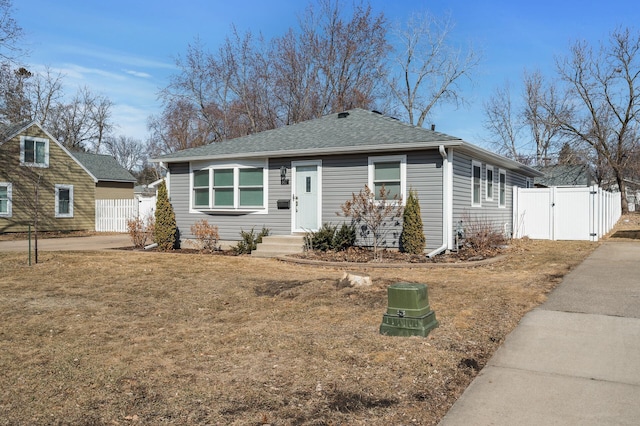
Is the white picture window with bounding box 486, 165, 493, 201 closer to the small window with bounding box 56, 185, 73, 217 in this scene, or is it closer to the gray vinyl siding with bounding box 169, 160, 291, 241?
the gray vinyl siding with bounding box 169, 160, 291, 241

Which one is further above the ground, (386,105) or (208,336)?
(386,105)

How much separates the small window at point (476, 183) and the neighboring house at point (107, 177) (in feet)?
70.8

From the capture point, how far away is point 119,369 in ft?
14.6

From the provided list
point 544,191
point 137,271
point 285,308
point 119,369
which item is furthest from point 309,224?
point 119,369

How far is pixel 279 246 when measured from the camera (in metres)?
13.4

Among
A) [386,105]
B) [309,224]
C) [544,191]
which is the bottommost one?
[309,224]

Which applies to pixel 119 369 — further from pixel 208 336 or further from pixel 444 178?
pixel 444 178

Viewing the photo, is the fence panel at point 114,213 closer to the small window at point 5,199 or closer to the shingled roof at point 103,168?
the shingled roof at point 103,168

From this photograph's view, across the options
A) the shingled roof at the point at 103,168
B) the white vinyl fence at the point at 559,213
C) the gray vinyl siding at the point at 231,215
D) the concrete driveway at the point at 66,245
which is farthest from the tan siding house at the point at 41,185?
the white vinyl fence at the point at 559,213

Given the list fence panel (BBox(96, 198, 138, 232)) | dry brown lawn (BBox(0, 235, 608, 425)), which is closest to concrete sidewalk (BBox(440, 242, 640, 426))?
dry brown lawn (BBox(0, 235, 608, 425))

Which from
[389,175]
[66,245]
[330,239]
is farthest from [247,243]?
[66,245]

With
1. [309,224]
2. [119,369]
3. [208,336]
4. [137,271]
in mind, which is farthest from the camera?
[309,224]

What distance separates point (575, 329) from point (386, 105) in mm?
29572

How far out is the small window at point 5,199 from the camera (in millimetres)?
23562
